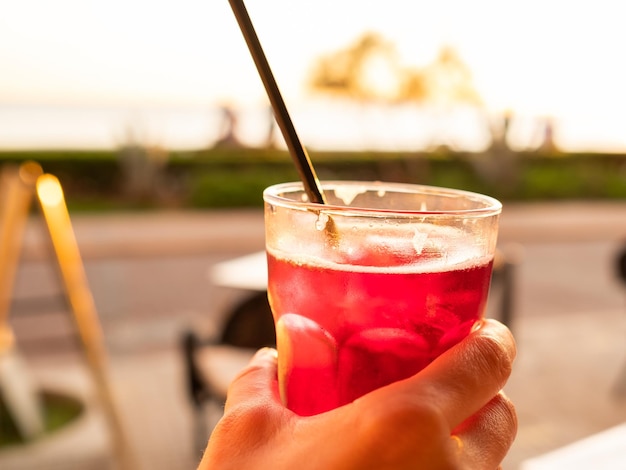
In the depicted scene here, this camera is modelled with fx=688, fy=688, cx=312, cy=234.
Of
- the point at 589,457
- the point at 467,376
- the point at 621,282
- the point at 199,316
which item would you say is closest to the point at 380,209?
the point at 467,376

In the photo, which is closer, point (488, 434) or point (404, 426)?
point (404, 426)

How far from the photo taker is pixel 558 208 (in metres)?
14.0

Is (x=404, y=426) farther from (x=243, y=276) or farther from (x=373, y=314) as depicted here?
(x=243, y=276)

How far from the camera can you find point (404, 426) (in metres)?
0.64

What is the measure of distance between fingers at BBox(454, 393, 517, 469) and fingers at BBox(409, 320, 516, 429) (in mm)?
34

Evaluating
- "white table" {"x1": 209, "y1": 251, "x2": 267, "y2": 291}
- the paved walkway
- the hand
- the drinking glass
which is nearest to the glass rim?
the drinking glass

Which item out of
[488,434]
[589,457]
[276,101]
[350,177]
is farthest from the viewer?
[350,177]

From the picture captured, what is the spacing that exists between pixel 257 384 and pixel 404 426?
0.32 meters

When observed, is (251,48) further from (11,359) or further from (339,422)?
(11,359)

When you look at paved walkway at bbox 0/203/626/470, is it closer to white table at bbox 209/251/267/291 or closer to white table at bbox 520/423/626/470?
white table at bbox 209/251/267/291

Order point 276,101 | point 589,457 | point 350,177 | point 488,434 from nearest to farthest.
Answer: point 488,434
point 276,101
point 589,457
point 350,177

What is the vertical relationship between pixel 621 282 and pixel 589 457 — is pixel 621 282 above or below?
below

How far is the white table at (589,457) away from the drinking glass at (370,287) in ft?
2.33

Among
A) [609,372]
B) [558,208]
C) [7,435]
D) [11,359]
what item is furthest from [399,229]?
[558,208]
